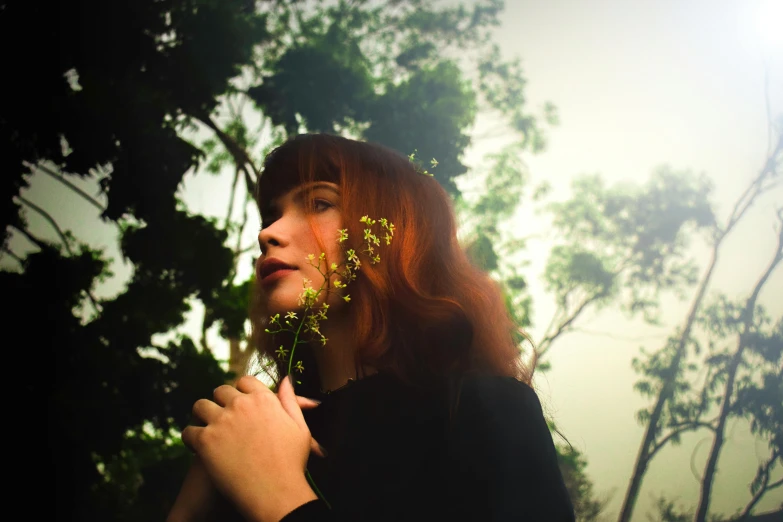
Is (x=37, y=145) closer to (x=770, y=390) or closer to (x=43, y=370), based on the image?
(x=43, y=370)

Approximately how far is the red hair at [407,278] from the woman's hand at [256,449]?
0.28 metres

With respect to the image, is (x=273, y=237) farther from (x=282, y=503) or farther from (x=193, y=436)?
(x=282, y=503)

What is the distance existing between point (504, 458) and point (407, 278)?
1.50 feet

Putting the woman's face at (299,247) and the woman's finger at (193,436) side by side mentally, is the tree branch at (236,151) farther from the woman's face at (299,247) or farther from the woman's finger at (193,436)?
the woman's finger at (193,436)

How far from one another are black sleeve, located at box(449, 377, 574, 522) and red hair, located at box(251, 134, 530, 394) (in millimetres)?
111

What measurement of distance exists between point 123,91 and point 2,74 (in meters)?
0.64

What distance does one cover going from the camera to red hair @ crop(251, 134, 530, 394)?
1028 mm

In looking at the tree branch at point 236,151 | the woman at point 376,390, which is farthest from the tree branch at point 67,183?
the woman at point 376,390

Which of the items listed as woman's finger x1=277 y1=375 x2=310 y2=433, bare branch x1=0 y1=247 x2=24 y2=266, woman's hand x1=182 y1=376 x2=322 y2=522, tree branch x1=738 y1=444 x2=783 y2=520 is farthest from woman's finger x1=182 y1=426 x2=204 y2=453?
tree branch x1=738 y1=444 x2=783 y2=520

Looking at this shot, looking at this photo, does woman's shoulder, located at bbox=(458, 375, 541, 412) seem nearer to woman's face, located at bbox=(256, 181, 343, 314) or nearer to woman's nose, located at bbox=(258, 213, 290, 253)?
woman's face, located at bbox=(256, 181, 343, 314)

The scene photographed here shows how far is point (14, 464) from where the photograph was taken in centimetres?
245

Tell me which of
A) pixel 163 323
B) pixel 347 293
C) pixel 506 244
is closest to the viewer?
pixel 347 293

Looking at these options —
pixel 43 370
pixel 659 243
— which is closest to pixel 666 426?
pixel 659 243

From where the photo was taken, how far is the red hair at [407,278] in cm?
→ 103
